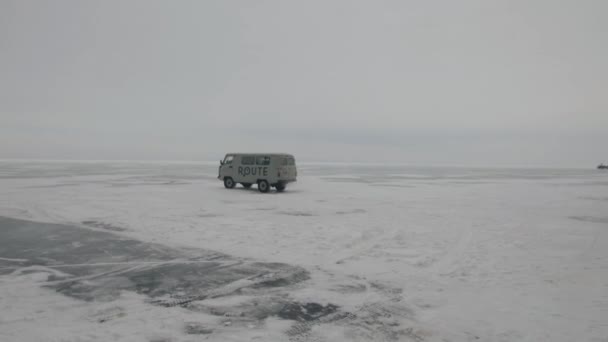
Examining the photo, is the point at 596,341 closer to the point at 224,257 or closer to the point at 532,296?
the point at 532,296

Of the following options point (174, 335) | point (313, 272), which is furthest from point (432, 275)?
point (174, 335)

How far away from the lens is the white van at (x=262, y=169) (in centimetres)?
2322

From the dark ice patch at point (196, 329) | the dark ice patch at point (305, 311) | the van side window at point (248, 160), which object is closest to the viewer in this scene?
the dark ice patch at point (196, 329)

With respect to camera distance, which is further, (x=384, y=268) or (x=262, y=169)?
(x=262, y=169)

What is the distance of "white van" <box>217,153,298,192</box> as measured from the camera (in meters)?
23.2

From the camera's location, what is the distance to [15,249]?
8.92m

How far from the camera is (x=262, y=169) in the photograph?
2370cm

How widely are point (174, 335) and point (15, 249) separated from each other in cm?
667

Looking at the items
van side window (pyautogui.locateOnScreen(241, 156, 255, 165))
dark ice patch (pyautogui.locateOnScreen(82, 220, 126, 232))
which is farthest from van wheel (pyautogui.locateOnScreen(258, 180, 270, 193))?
dark ice patch (pyautogui.locateOnScreen(82, 220, 126, 232))

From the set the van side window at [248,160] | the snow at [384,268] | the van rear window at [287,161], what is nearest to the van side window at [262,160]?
the van side window at [248,160]

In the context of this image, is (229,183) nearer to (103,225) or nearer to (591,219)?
(103,225)

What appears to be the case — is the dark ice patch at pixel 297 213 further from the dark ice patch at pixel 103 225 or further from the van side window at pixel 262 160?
the van side window at pixel 262 160

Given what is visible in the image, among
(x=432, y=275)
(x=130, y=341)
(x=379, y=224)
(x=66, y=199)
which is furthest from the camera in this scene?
(x=66, y=199)

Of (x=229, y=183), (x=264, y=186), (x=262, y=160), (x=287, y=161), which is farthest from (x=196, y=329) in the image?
(x=229, y=183)
